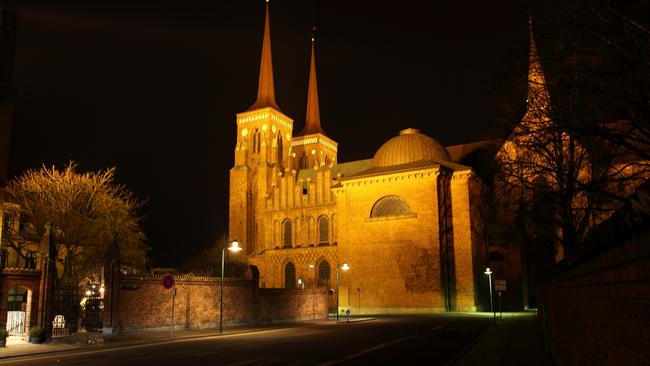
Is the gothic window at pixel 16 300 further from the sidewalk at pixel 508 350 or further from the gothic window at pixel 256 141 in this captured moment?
the gothic window at pixel 256 141

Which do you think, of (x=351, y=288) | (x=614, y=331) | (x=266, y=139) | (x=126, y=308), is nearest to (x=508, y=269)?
(x=351, y=288)

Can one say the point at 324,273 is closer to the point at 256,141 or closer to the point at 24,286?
the point at 256,141

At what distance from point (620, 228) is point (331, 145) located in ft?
303

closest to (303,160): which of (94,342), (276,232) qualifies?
(276,232)

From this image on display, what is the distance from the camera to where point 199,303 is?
26312 millimetres

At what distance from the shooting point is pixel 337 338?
20.5 metres

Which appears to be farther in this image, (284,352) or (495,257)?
(495,257)

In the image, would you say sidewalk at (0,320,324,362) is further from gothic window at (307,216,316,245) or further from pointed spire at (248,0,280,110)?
pointed spire at (248,0,280,110)

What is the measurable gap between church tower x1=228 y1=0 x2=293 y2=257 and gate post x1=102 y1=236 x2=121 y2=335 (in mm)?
43537

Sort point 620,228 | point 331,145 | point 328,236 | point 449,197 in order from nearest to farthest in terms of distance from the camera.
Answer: point 620,228
point 449,197
point 328,236
point 331,145

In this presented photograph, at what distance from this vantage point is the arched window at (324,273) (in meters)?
56.2

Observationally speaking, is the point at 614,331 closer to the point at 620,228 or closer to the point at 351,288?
the point at 620,228

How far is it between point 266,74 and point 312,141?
14723mm

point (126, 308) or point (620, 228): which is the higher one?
point (620, 228)
